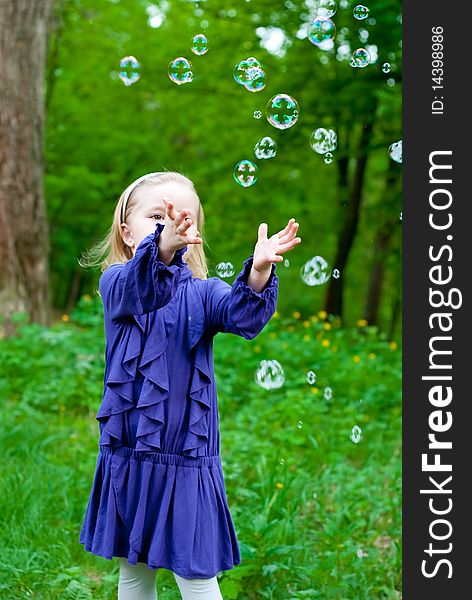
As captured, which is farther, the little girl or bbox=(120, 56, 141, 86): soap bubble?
bbox=(120, 56, 141, 86): soap bubble

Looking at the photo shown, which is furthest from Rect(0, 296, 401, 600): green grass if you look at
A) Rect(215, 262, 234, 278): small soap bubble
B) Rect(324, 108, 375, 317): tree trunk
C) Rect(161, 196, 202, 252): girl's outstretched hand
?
Rect(324, 108, 375, 317): tree trunk

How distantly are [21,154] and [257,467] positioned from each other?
4236 mm

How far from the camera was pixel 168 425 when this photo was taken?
2.23m

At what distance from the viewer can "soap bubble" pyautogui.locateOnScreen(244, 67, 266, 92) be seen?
10.9 feet

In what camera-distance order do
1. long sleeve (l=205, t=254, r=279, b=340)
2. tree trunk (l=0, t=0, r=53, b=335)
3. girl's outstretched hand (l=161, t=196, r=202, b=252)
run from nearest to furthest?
girl's outstretched hand (l=161, t=196, r=202, b=252) → long sleeve (l=205, t=254, r=279, b=340) → tree trunk (l=0, t=0, r=53, b=335)

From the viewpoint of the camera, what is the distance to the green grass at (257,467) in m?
3.04

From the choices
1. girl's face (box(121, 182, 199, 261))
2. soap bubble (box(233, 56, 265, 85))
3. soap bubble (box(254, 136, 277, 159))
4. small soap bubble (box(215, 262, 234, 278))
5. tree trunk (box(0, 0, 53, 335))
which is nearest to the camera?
girl's face (box(121, 182, 199, 261))

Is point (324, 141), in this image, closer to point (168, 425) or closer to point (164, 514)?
point (168, 425)

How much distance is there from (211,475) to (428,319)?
1176mm

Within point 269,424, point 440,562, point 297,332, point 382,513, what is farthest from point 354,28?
point 440,562

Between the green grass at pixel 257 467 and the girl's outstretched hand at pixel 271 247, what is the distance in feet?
4.64

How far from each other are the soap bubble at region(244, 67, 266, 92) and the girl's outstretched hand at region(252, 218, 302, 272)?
139cm

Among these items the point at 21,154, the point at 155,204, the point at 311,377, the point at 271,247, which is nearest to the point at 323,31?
the point at 311,377

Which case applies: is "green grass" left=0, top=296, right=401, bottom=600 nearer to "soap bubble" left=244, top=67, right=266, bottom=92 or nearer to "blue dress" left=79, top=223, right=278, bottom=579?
"blue dress" left=79, top=223, right=278, bottom=579
